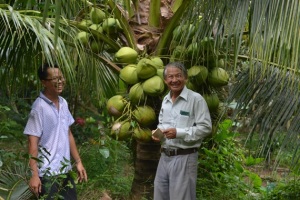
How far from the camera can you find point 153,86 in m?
3.76

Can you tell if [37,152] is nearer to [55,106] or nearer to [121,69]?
[55,106]

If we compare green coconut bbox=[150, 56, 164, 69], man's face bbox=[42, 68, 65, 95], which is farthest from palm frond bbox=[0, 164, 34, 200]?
green coconut bbox=[150, 56, 164, 69]

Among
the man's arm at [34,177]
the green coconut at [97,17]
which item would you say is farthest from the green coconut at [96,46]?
the man's arm at [34,177]

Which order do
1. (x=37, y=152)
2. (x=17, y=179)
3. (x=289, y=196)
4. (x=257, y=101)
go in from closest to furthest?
(x=17, y=179) → (x=37, y=152) → (x=257, y=101) → (x=289, y=196)

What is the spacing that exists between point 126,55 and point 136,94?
289 mm

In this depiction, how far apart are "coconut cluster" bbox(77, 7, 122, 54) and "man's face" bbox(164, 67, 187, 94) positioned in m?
0.61

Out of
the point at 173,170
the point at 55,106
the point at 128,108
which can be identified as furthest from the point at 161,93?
the point at 55,106

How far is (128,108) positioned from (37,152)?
879mm

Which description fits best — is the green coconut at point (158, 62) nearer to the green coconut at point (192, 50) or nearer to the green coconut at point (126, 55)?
the green coconut at point (126, 55)

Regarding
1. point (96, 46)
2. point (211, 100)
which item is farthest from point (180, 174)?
point (96, 46)

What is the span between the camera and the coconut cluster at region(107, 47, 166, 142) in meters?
3.78

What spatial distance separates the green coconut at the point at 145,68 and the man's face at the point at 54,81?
0.57m

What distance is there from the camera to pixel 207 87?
12.8ft

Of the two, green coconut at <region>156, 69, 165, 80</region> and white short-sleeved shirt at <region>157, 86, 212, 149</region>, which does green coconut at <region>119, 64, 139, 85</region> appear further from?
white short-sleeved shirt at <region>157, 86, 212, 149</region>
